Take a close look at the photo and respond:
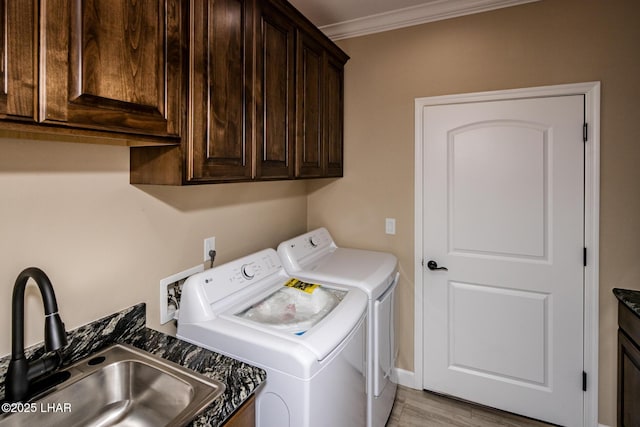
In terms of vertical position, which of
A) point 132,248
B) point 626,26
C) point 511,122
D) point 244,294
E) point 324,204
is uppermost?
point 626,26

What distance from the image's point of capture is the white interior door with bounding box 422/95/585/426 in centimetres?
200

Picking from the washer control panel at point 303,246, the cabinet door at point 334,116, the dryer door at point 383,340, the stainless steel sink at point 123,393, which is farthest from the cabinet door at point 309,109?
the stainless steel sink at point 123,393

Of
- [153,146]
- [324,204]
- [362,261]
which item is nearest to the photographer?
[153,146]

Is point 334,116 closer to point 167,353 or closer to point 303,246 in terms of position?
point 303,246

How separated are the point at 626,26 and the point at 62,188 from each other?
2.77 m

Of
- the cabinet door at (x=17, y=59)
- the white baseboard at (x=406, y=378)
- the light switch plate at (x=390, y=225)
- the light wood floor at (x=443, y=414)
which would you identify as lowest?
the light wood floor at (x=443, y=414)

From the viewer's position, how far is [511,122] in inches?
81.7

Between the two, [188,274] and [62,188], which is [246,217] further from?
[62,188]

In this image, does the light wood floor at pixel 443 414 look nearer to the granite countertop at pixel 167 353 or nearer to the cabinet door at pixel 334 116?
the granite countertop at pixel 167 353

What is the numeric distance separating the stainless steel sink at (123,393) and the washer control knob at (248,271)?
1.82 ft

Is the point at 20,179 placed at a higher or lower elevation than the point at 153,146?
lower

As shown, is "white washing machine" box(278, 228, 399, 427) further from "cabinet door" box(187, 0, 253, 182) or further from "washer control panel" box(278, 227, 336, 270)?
"cabinet door" box(187, 0, 253, 182)

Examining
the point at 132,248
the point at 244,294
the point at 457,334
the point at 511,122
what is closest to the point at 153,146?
the point at 132,248

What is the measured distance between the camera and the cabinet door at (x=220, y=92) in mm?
1203
